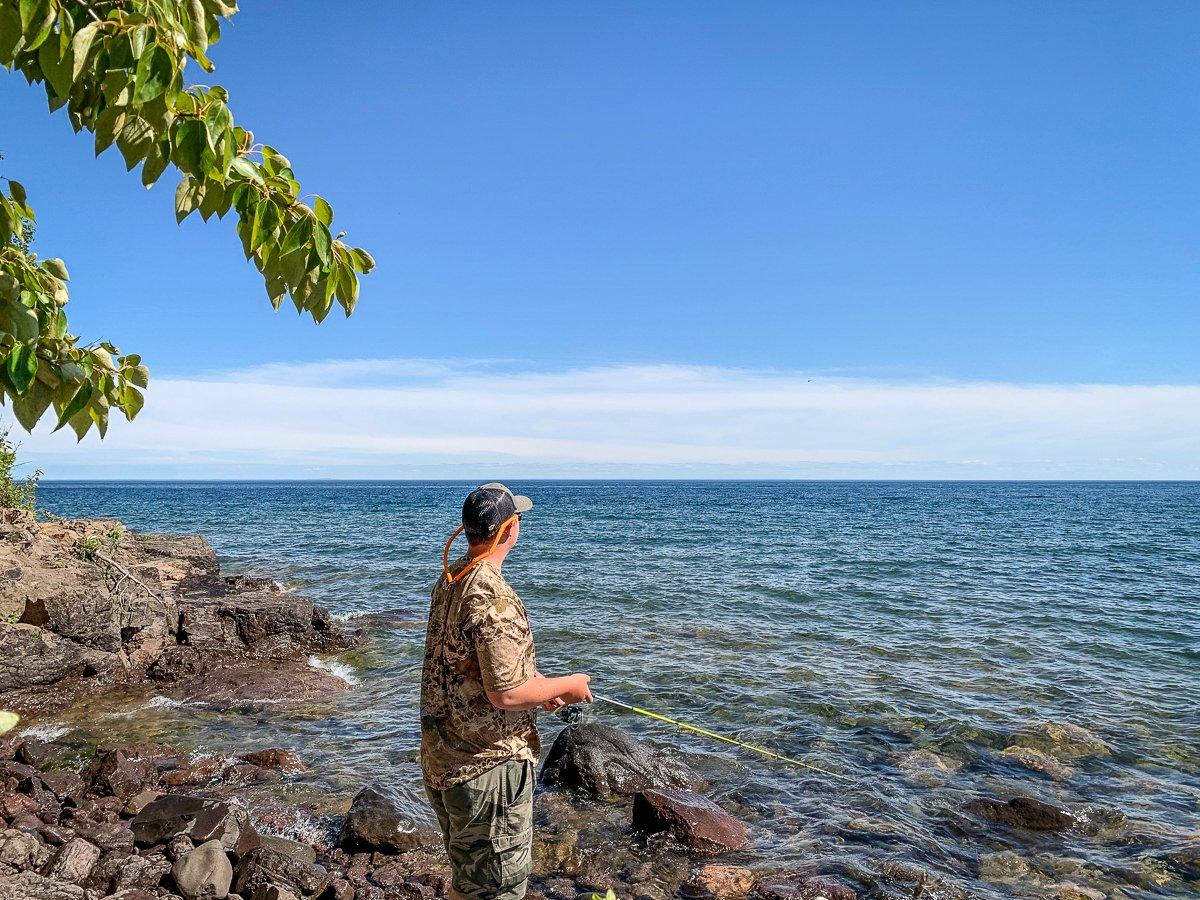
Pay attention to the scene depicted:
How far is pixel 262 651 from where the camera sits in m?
15.1

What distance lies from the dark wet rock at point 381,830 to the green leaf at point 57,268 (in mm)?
5891

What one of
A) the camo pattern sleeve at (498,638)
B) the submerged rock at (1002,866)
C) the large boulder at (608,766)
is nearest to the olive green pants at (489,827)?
the camo pattern sleeve at (498,638)

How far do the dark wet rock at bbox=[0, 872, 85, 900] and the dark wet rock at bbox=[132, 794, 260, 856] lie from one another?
46.0 inches

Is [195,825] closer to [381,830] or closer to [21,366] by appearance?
[381,830]

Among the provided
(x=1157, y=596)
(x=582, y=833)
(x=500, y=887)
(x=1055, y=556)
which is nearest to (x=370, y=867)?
(x=582, y=833)

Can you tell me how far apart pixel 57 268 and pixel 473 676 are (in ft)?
8.73

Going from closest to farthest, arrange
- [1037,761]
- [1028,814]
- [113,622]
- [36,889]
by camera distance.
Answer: [36,889] → [1028,814] → [1037,761] → [113,622]

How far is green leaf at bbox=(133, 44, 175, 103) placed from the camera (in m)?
2.04

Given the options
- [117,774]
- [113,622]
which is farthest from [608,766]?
[113,622]

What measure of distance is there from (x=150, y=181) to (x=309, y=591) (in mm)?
24113

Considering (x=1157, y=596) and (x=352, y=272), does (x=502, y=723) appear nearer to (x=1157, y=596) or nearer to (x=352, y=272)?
(x=352, y=272)

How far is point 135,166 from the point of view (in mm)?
2297

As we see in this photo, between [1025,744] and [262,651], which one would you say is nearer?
[1025,744]

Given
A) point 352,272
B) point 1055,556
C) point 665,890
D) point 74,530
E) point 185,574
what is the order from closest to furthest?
point 352,272 → point 665,890 → point 74,530 → point 185,574 → point 1055,556
